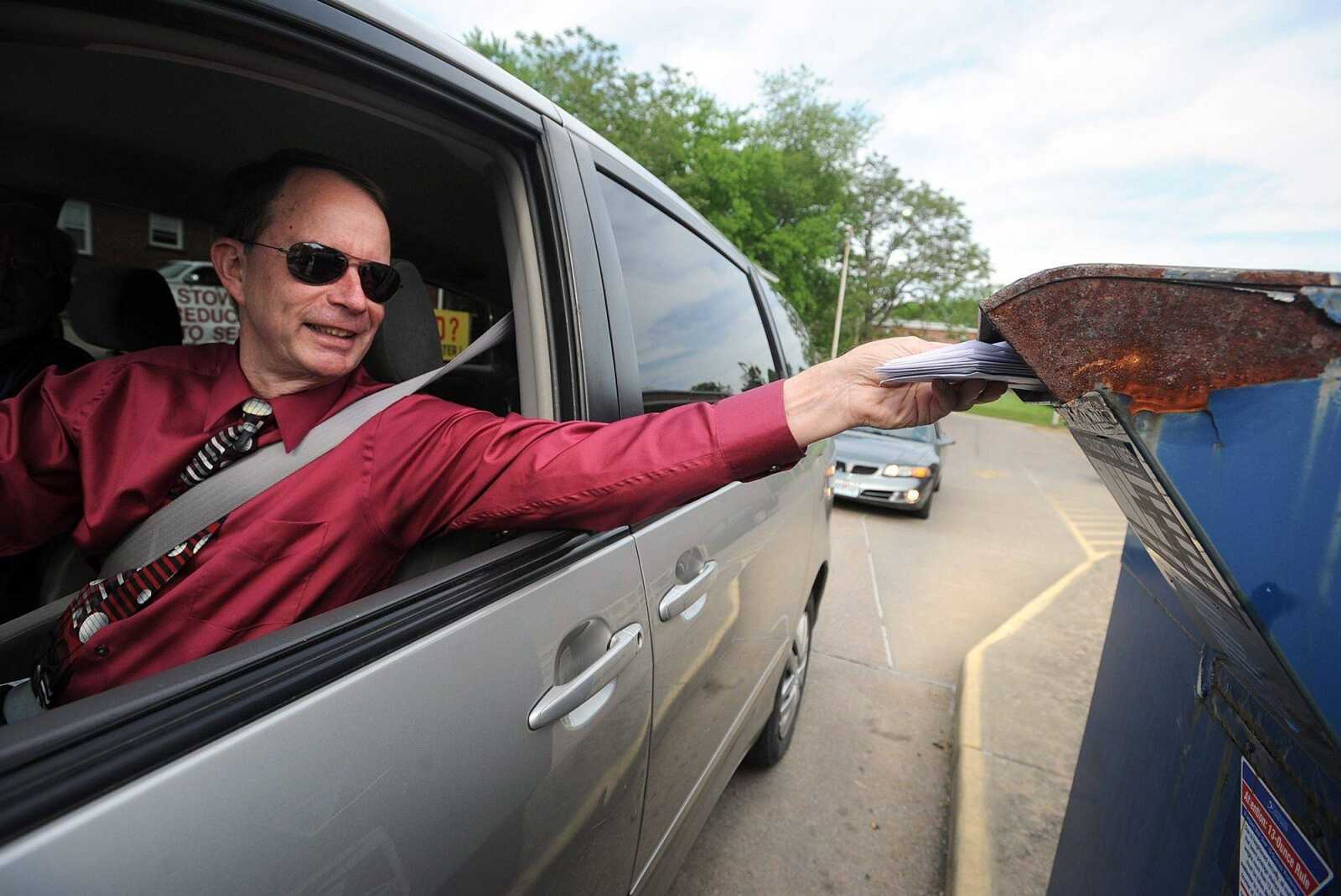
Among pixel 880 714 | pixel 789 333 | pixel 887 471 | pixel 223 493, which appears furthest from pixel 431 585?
pixel 887 471

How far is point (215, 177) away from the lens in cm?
211

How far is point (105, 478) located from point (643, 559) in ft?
3.39

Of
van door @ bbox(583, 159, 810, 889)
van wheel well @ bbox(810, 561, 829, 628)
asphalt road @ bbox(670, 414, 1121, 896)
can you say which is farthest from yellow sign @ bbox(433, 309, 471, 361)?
asphalt road @ bbox(670, 414, 1121, 896)

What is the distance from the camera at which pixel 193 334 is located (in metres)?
2.64

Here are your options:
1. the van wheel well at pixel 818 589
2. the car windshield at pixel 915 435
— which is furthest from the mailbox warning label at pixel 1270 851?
the car windshield at pixel 915 435

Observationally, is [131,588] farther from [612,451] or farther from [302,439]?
[612,451]

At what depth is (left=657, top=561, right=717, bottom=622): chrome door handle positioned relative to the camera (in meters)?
1.49

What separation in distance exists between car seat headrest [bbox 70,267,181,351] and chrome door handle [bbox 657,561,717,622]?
1.62m

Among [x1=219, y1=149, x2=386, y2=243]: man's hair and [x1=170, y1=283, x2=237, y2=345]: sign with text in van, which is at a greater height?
[x1=219, y1=149, x2=386, y2=243]: man's hair

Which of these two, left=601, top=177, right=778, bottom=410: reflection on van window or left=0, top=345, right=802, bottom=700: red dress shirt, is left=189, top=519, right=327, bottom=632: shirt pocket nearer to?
left=0, top=345, right=802, bottom=700: red dress shirt

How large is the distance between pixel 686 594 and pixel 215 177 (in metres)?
1.90

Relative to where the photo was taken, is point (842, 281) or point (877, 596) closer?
point (877, 596)

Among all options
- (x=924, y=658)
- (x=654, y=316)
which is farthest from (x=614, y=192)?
(x=924, y=658)

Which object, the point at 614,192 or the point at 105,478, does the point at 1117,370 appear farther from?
the point at 105,478
